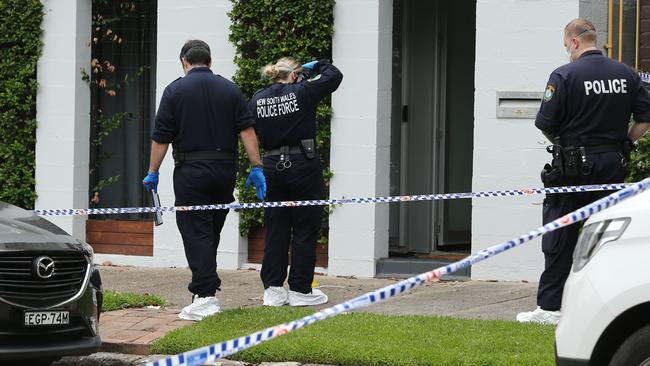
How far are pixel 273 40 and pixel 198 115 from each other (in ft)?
10.2

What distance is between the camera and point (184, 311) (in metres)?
9.35

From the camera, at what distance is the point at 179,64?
12750 millimetres

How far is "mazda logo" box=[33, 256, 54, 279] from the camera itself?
23.8ft

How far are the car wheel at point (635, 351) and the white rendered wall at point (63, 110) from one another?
29.4ft

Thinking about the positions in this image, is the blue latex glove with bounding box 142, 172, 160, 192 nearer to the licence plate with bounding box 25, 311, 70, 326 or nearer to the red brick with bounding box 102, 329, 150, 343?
the red brick with bounding box 102, 329, 150, 343

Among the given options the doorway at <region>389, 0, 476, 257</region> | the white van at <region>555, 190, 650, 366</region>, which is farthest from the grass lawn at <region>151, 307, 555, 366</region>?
the doorway at <region>389, 0, 476, 257</region>

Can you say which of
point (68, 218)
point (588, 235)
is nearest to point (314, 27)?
point (68, 218)

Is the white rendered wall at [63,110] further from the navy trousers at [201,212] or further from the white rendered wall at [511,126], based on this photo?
the white rendered wall at [511,126]

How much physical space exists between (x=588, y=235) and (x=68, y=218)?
8.76 m

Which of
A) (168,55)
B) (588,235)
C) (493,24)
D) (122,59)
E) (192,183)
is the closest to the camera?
(588,235)

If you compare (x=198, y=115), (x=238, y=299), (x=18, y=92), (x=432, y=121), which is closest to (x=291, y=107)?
(x=198, y=115)

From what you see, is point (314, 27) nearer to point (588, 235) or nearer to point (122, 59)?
point (122, 59)

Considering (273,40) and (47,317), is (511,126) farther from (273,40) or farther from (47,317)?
(47,317)

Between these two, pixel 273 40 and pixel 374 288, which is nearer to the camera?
pixel 374 288
